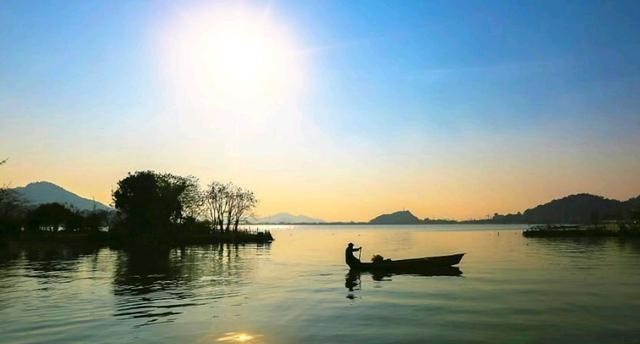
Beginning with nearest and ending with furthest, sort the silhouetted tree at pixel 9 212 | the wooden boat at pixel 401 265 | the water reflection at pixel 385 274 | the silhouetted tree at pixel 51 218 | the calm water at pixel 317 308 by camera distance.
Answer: the calm water at pixel 317 308 → the water reflection at pixel 385 274 → the wooden boat at pixel 401 265 → the silhouetted tree at pixel 9 212 → the silhouetted tree at pixel 51 218

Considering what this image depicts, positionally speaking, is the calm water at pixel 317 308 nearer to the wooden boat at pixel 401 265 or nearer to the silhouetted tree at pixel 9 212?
the wooden boat at pixel 401 265

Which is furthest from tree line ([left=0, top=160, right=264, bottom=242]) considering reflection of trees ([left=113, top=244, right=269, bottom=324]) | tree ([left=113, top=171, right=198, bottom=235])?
reflection of trees ([left=113, top=244, right=269, bottom=324])

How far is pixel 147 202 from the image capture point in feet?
308

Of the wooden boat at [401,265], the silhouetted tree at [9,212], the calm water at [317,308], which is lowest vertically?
the calm water at [317,308]

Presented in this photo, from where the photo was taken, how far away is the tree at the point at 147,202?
92875 mm

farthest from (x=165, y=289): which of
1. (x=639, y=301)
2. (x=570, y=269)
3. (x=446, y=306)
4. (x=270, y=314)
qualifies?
(x=570, y=269)

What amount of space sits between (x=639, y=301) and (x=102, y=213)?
388ft

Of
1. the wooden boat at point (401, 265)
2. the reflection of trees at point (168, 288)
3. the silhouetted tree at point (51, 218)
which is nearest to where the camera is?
the reflection of trees at point (168, 288)

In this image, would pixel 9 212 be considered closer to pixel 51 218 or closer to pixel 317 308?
pixel 51 218

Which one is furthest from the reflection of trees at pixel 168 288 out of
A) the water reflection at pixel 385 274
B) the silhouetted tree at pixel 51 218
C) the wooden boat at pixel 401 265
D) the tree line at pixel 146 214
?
the silhouetted tree at pixel 51 218

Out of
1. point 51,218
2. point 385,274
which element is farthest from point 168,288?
point 51,218

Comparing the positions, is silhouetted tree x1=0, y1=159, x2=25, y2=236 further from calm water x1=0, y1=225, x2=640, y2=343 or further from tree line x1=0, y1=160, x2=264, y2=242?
calm water x1=0, y1=225, x2=640, y2=343

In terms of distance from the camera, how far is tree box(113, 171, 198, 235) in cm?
9288

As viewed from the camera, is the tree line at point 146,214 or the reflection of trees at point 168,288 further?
the tree line at point 146,214
